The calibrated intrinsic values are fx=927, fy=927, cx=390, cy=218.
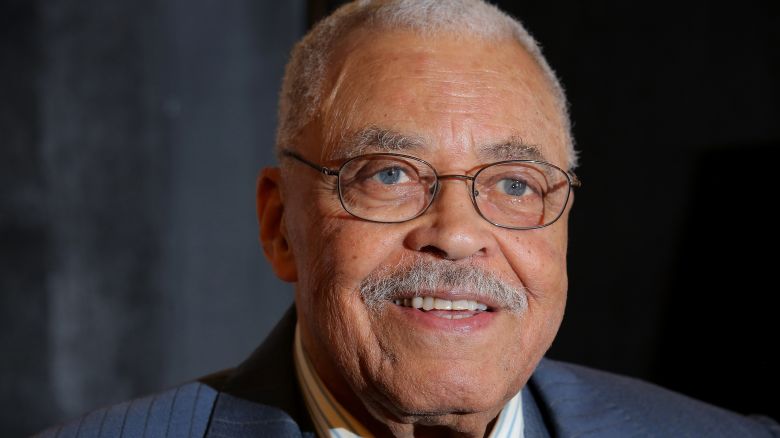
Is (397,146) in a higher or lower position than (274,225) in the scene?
higher

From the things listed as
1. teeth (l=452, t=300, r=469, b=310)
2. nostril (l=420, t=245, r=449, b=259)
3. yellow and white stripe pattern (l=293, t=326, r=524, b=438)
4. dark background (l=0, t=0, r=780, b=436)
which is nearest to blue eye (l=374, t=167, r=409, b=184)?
nostril (l=420, t=245, r=449, b=259)

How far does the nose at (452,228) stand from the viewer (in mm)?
1575

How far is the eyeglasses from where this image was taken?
165cm

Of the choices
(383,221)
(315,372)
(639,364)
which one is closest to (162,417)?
(315,372)

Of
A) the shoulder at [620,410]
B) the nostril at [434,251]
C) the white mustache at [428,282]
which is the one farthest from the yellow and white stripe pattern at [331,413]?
the nostril at [434,251]

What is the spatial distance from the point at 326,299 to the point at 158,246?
3.80ft

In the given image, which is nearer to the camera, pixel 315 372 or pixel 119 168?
pixel 315 372

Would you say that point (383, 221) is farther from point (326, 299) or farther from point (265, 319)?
point (265, 319)

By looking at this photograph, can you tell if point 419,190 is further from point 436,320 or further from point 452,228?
point 436,320

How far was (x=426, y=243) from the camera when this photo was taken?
62.5 inches

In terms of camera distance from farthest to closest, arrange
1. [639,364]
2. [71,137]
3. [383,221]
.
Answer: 1. [639,364]
2. [71,137]
3. [383,221]

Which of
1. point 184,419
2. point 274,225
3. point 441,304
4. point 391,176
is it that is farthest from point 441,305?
point 184,419

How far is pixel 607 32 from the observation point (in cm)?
267

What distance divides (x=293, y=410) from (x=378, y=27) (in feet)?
2.51
